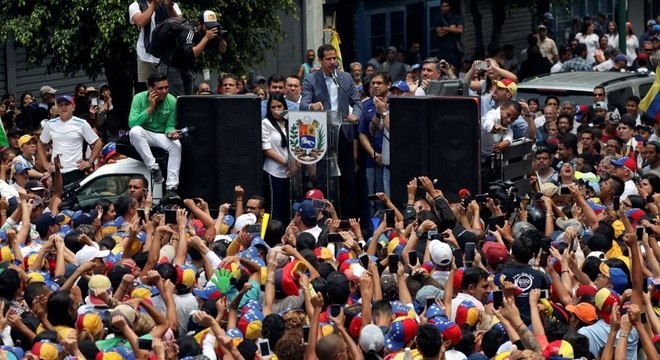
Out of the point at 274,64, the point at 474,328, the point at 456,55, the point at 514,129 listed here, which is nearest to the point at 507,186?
the point at 514,129

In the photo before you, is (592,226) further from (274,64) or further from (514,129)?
(274,64)

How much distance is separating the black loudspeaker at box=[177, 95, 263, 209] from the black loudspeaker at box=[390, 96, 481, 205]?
1251mm

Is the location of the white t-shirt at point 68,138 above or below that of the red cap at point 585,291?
above

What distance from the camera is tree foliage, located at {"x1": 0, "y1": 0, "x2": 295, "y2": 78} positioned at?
66.3 feet

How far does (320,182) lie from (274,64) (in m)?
15.0

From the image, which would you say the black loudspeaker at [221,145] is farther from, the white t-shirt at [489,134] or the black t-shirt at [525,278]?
the black t-shirt at [525,278]

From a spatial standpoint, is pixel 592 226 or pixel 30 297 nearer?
pixel 30 297

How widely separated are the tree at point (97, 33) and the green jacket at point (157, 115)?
215 inches

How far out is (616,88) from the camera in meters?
22.0

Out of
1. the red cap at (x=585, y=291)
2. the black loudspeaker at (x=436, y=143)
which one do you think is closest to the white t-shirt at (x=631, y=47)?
the black loudspeaker at (x=436, y=143)

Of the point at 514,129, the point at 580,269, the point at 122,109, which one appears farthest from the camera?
the point at 122,109

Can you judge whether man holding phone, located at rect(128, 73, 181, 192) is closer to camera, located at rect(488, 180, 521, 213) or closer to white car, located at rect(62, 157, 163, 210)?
white car, located at rect(62, 157, 163, 210)

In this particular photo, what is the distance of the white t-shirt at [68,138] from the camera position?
643 inches

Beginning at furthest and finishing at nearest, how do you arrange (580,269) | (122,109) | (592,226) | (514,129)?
(122,109)
(514,129)
(592,226)
(580,269)
